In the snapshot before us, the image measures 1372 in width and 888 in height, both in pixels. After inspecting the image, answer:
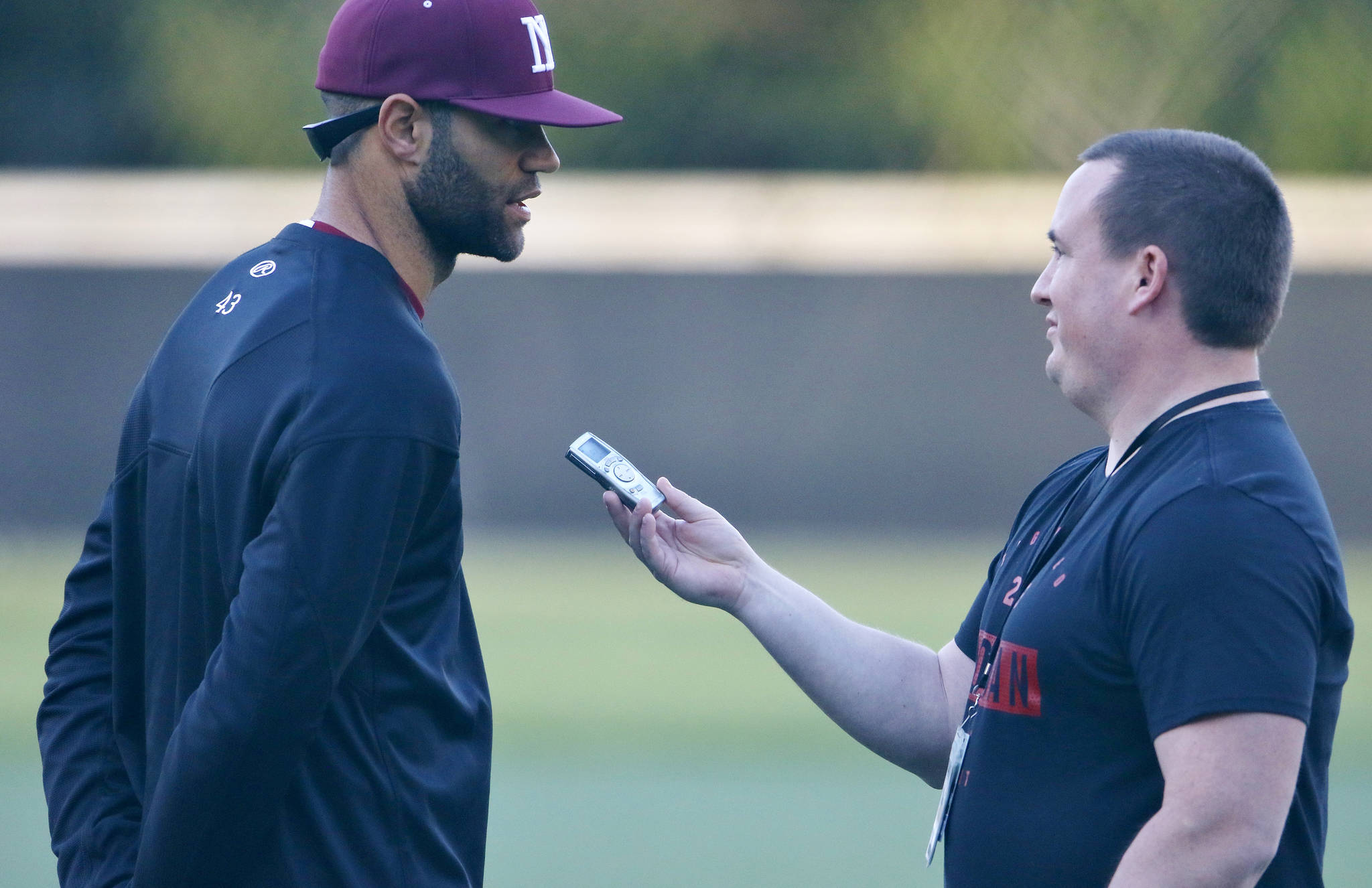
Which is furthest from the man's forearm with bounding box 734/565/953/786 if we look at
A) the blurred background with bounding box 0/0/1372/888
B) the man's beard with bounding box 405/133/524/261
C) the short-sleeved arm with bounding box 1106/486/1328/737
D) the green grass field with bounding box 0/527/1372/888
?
the blurred background with bounding box 0/0/1372/888

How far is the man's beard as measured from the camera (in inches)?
82.9

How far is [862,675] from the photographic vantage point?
2.69 m

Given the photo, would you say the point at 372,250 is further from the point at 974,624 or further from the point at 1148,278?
the point at 974,624

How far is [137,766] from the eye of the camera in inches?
82.8

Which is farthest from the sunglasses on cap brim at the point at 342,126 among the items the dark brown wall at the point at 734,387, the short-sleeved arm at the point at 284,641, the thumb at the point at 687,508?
the dark brown wall at the point at 734,387

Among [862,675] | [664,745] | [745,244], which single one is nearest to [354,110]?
[862,675]

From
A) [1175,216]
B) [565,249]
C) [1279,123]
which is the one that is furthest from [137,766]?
[1279,123]

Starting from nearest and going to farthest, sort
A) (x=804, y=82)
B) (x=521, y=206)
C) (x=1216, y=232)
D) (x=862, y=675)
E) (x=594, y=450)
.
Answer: (x=1216, y=232)
(x=521, y=206)
(x=862, y=675)
(x=594, y=450)
(x=804, y=82)

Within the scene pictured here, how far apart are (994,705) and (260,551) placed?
1108mm

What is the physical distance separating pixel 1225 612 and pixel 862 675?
0.98 meters

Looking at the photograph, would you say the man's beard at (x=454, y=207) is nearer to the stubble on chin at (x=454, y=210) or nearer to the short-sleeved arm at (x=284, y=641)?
the stubble on chin at (x=454, y=210)

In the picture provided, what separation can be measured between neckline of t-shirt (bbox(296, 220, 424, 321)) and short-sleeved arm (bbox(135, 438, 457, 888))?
35 cm

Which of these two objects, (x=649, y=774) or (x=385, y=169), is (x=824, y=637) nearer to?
(x=385, y=169)

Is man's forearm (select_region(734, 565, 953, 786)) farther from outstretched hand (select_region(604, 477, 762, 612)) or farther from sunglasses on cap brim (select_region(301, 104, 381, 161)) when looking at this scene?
sunglasses on cap brim (select_region(301, 104, 381, 161))
